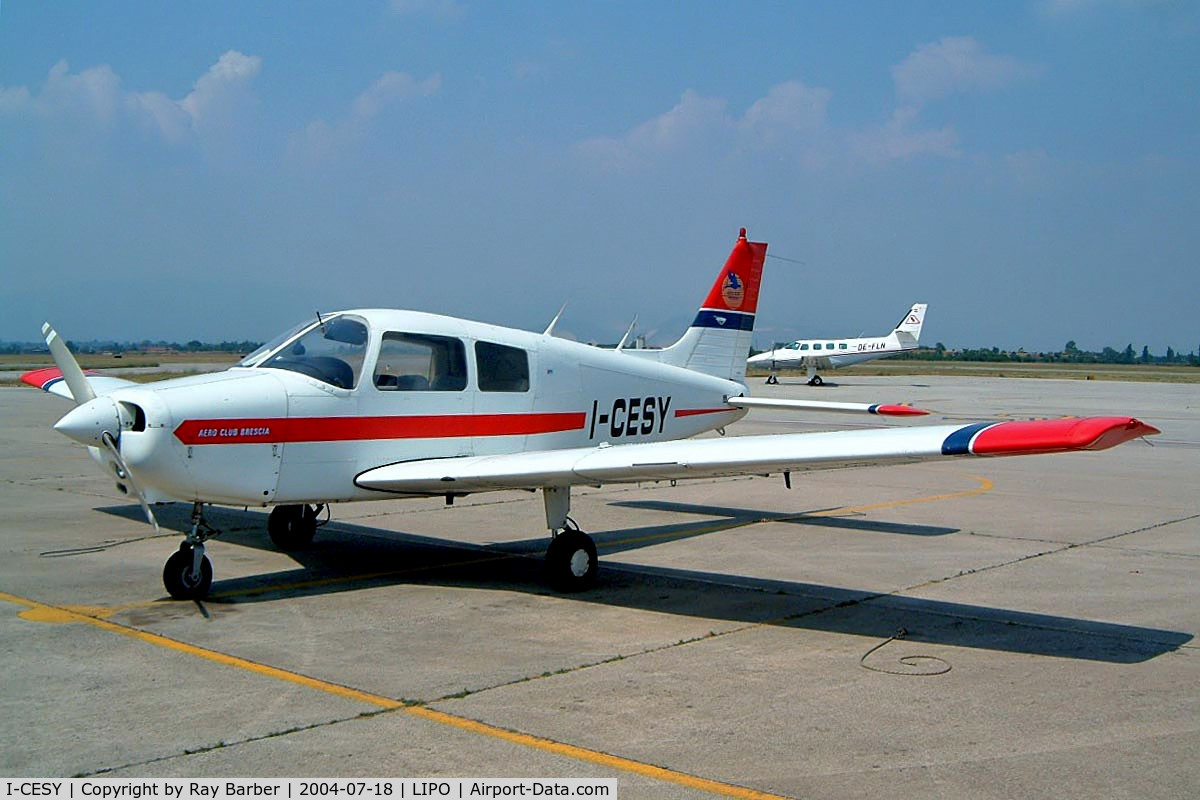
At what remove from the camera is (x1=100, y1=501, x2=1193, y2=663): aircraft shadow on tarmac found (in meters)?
7.34

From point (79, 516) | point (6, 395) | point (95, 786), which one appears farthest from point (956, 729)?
point (6, 395)

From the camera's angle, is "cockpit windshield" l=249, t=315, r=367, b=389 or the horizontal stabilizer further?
→ the horizontal stabilizer

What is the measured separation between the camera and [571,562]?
8.76 m

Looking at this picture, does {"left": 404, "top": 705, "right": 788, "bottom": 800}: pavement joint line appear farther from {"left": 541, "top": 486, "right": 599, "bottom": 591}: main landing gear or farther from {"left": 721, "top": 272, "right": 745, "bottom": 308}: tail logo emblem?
{"left": 721, "top": 272, "right": 745, "bottom": 308}: tail logo emblem

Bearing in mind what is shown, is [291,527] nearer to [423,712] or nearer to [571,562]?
[571,562]

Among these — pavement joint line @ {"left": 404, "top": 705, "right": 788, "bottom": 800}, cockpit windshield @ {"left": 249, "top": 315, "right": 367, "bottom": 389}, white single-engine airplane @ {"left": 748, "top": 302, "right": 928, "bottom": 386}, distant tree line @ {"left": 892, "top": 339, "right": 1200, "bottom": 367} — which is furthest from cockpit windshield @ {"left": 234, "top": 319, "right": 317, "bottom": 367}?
distant tree line @ {"left": 892, "top": 339, "right": 1200, "bottom": 367}

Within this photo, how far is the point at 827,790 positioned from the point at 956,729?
1.15m

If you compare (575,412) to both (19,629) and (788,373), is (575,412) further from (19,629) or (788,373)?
(788,373)

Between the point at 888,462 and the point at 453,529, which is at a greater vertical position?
the point at 888,462

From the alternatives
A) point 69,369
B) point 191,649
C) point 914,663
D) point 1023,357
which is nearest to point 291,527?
point 69,369

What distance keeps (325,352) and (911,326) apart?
5942cm

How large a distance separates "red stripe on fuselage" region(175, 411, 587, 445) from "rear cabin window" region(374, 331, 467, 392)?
27 cm

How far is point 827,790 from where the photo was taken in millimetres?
4645

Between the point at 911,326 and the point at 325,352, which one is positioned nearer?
the point at 325,352
